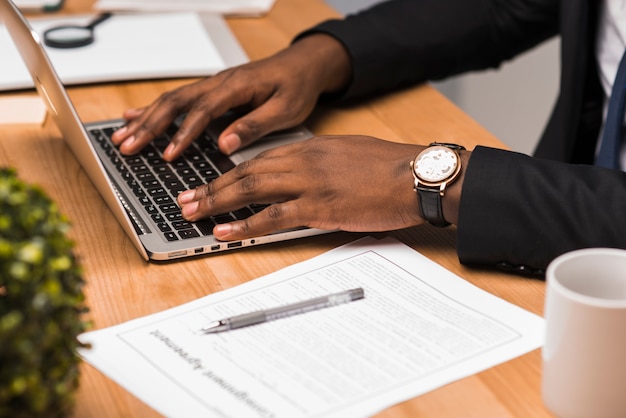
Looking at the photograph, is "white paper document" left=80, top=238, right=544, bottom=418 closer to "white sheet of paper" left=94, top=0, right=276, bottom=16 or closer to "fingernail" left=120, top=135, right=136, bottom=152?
"fingernail" left=120, top=135, right=136, bottom=152

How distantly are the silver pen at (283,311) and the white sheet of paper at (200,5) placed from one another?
94 centimetres

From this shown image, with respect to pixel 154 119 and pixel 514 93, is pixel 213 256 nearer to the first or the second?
pixel 154 119

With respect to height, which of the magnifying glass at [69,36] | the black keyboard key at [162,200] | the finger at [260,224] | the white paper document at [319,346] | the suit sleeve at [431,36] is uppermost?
the magnifying glass at [69,36]

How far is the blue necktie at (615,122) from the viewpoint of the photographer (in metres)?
1.07

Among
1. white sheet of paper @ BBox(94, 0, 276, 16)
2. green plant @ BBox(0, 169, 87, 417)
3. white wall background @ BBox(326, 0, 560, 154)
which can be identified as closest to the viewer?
green plant @ BBox(0, 169, 87, 417)

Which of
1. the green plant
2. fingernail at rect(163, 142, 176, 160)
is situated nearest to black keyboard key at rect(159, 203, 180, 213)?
fingernail at rect(163, 142, 176, 160)

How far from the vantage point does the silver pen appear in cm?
72

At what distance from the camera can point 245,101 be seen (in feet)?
3.64

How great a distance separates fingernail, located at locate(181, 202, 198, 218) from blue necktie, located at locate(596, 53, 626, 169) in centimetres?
56

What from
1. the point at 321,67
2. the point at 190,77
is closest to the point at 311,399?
the point at 321,67

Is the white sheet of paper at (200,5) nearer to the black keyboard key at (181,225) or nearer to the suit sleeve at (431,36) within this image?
the suit sleeve at (431,36)

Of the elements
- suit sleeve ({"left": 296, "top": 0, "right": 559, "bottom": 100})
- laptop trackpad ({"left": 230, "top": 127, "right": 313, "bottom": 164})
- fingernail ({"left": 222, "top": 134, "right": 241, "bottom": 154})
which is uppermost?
suit sleeve ({"left": 296, "top": 0, "right": 559, "bottom": 100})

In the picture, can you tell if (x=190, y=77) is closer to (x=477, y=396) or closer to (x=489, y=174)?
(x=489, y=174)

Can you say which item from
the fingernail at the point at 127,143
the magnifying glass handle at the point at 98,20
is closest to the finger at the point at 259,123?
the fingernail at the point at 127,143
